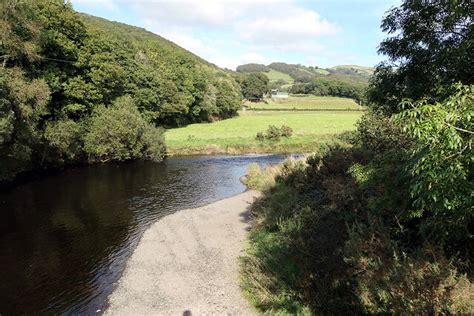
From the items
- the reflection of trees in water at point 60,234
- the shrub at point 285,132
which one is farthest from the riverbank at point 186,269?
the shrub at point 285,132

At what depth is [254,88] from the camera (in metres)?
129

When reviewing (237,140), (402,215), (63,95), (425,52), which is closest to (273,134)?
(237,140)

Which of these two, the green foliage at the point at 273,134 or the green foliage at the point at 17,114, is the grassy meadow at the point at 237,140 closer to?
the green foliage at the point at 273,134

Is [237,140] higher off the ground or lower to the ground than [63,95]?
lower

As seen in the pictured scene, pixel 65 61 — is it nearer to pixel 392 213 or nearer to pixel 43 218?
pixel 43 218

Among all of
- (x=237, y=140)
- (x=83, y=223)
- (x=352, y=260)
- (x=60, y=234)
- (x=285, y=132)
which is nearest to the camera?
(x=352, y=260)

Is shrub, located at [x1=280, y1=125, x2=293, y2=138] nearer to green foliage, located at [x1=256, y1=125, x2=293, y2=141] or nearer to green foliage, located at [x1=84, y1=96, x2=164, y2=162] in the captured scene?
green foliage, located at [x1=256, y1=125, x2=293, y2=141]

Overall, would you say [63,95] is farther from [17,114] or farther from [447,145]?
[447,145]

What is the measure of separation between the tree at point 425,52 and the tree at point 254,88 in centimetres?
11724

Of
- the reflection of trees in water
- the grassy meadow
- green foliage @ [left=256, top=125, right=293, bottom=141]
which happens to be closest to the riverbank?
the reflection of trees in water

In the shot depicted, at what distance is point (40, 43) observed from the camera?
2967cm

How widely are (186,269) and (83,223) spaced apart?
9.41 metres

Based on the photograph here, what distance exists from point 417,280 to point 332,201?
654 cm

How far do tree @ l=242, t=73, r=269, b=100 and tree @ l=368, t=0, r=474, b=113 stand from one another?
385ft
